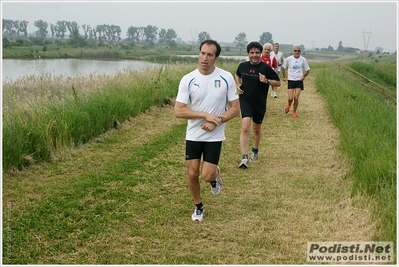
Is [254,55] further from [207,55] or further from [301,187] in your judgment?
[207,55]

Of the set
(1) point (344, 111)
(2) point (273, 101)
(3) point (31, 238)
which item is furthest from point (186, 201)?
(2) point (273, 101)

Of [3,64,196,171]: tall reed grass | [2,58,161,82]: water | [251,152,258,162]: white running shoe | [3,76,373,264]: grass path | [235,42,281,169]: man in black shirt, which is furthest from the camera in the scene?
[2,58,161,82]: water

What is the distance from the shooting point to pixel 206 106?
447 cm

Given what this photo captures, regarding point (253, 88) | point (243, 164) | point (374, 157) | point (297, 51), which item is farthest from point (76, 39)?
point (374, 157)

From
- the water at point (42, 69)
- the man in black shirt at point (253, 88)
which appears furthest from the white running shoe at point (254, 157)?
the water at point (42, 69)

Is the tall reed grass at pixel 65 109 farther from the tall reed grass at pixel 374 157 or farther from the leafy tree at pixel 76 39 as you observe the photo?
the leafy tree at pixel 76 39

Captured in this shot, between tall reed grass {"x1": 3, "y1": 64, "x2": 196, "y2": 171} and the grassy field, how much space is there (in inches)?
1.2

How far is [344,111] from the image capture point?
9.74m

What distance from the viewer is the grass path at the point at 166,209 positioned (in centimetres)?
405

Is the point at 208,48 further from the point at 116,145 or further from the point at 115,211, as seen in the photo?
the point at 116,145

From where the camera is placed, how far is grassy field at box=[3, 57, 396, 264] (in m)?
4.12

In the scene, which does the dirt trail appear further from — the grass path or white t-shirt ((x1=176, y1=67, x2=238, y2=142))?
white t-shirt ((x1=176, y1=67, x2=238, y2=142))

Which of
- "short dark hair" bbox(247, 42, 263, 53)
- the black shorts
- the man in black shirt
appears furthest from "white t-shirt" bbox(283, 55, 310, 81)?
the black shorts

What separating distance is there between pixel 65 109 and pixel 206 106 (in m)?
4.37
